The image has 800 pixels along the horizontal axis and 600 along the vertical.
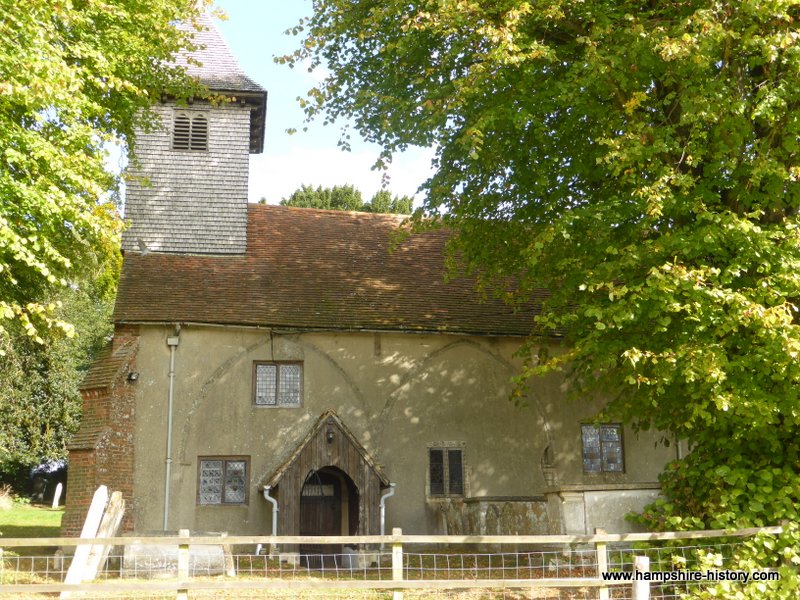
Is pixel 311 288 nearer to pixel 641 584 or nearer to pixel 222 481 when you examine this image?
pixel 222 481

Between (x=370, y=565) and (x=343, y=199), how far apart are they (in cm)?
2970

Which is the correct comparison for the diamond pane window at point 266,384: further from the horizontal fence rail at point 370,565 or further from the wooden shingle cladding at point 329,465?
the horizontal fence rail at point 370,565

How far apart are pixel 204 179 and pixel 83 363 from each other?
2087 centimetres

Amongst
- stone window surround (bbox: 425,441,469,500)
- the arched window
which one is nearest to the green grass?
stone window surround (bbox: 425,441,469,500)

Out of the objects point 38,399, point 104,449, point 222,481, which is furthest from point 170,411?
point 38,399

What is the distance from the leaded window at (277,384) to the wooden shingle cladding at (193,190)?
3.52m

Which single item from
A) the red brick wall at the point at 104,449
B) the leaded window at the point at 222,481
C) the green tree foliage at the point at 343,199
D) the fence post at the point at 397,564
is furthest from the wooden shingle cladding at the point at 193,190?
the green tree foliage at the point at 343,199

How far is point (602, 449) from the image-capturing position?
1998 cm

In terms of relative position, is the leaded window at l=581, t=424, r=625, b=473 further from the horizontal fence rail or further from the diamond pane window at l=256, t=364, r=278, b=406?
the diamond pane window at l=256, t=364, r=278, b=406

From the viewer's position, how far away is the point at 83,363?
126ft

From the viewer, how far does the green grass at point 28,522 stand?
2269 cm

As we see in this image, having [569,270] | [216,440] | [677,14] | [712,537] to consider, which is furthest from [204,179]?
[712,537]

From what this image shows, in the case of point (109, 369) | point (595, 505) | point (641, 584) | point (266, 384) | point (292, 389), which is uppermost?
point (109, 369)

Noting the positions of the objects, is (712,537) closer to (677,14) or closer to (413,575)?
(413,575)
